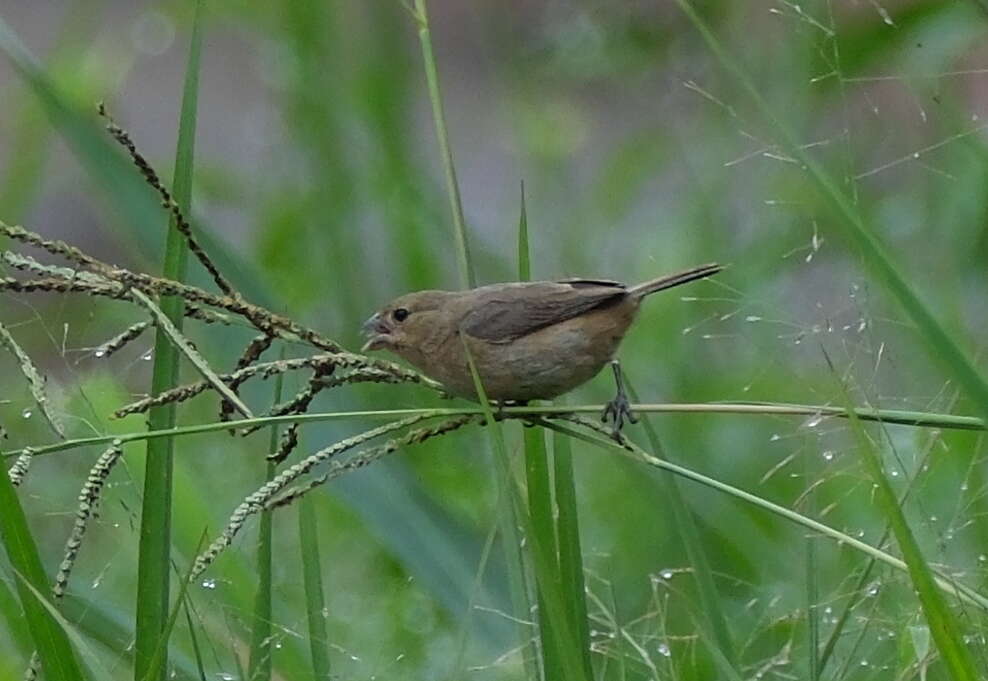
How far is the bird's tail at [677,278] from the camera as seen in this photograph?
7.32ft

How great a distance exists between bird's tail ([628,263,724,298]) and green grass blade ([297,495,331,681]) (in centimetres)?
68

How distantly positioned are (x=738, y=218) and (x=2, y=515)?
244 centimetres

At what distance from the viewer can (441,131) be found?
6.79 feet

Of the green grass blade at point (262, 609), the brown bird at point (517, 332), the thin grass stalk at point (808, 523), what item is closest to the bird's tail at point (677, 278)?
the brown bird at point (517, 332)

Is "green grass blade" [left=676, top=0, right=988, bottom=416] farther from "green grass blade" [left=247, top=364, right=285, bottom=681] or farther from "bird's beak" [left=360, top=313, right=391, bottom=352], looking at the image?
"bird's beak" [left=360, top=313, right=391, bottom=352]

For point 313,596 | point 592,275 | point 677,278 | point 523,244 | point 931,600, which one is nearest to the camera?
point 931,600

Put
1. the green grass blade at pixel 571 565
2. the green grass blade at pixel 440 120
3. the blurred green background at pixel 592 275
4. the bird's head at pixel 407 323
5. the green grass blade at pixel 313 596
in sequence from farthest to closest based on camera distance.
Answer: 1. the bird's head at pixel 407 323
2. the blurred green background at pixel 592 275
3. the green grass blade at pixel 440 120
4. the green grass blade at pixel 313 596
5. the green grass blade at pixel 571 565

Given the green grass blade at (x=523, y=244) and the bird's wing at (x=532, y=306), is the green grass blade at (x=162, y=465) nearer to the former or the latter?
the green grass blade at (x=523, y=244)

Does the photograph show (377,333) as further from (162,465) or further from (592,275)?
(592,275)

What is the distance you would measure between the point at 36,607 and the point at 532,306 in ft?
3.80

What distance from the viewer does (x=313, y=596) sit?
1.82 meters

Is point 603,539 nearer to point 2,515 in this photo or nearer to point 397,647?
point 397,647

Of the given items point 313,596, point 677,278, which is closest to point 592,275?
point 677,278

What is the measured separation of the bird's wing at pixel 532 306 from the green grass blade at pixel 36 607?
3.37ft
